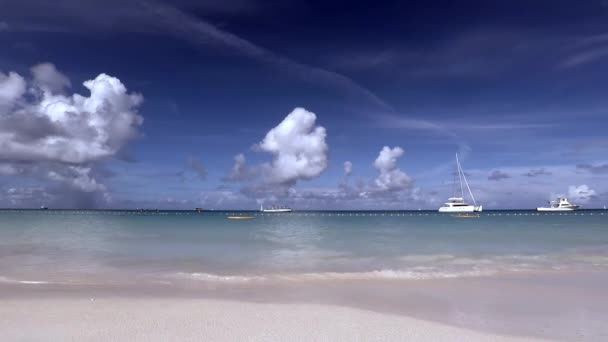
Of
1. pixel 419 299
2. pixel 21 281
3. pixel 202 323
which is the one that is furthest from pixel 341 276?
pixel 21 281

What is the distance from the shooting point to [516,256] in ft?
69.0

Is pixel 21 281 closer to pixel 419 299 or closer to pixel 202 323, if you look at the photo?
pixel 202 323

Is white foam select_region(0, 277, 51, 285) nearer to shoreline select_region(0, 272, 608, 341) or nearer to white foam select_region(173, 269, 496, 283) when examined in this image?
shoreline select_region(0, 272, 608, 341)

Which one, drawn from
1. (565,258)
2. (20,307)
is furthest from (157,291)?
(565,258)

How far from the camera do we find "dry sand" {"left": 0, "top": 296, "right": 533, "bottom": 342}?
7457mm

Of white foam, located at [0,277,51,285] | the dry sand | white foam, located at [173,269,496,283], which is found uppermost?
the dry sand

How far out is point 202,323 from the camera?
8.27m

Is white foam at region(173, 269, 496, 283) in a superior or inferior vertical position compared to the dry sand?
inferior

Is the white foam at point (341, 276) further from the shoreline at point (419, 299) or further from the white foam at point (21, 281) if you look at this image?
the white foam at point (21, 281)

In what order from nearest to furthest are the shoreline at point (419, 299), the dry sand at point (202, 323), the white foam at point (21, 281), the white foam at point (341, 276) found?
1. the dry sand at point (202, 323)
2. the shoreline at point (419, 299)
3. the white foam at point (21, 281)
4. the white foam at point (341, 276)

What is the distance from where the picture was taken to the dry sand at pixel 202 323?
7457 mm

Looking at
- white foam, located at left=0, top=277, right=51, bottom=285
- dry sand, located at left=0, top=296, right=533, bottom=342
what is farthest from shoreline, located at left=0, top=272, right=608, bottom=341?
white foam, located at left=0, top=277, right=51, bottom=285

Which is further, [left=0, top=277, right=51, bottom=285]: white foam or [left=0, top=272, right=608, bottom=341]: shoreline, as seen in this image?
[left=0, top=277, right=51, bottom=285]: white foam

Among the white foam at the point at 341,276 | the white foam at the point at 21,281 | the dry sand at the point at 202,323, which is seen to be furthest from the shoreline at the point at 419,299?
the white foam at the point at 341,276
